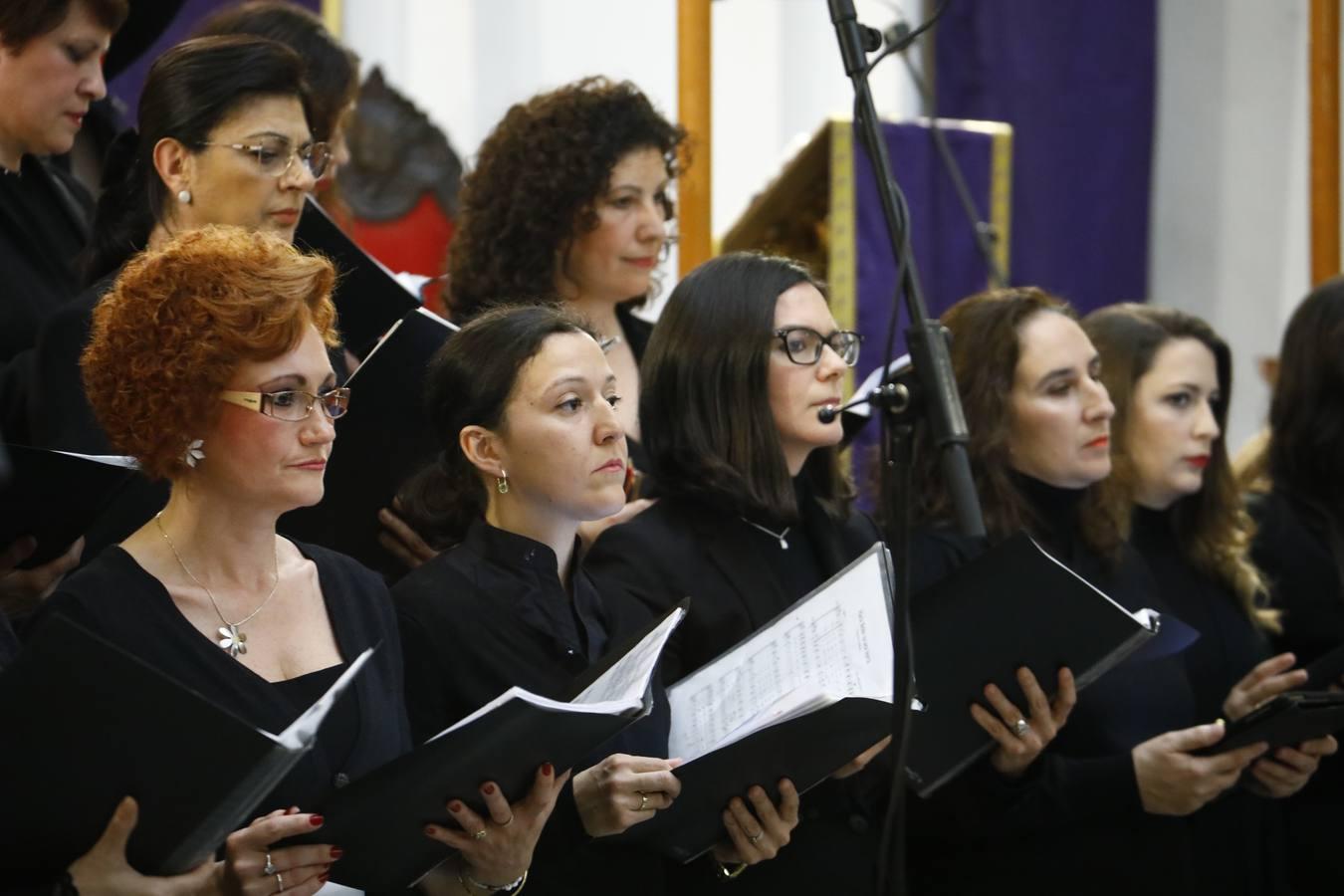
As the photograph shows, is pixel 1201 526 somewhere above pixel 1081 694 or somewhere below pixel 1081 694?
above

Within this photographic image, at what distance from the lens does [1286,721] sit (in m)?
2.98

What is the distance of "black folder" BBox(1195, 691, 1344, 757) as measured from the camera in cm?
294

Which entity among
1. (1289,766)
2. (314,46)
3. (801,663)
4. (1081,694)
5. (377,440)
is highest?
(314,46)

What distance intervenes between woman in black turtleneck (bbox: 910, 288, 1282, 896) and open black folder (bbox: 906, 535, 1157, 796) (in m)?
0.30

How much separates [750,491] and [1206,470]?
4.19 feet

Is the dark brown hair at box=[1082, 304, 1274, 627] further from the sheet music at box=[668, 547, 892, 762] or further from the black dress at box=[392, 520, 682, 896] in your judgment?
the black dress at box=[392, 520, 682, 896]

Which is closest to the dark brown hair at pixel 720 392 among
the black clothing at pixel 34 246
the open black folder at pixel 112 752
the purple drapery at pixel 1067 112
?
the black clothing at pixel 34 246

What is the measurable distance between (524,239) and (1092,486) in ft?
3.91

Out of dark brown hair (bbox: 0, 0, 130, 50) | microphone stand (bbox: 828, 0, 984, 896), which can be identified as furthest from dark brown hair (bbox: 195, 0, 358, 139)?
microphone stand (bbox: 828, 0, 984, 896)

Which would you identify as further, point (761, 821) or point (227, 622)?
point (761, 821)

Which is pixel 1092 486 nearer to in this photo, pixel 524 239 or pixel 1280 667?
pixel 1280 667

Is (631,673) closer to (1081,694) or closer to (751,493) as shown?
(751,493)

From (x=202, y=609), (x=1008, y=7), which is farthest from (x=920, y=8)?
(x=202, y=609)

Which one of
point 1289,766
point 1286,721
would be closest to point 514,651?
point 1286,721
